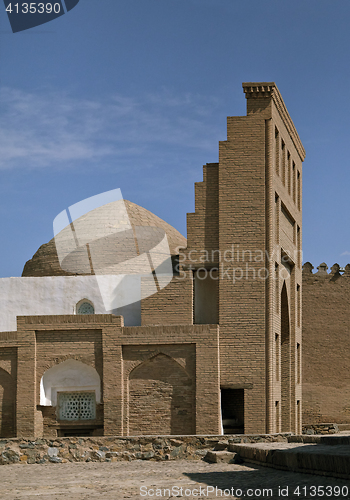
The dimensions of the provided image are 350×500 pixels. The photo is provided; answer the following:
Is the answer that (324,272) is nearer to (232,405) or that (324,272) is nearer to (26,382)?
(232,405)

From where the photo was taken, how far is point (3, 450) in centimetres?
1374

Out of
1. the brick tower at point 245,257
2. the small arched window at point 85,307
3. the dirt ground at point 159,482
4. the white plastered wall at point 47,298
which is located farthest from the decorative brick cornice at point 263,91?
the dirt ground at point 159,482

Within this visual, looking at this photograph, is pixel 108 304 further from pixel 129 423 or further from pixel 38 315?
pixel 129 423

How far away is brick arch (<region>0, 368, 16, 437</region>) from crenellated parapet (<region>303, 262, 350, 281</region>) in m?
9.99

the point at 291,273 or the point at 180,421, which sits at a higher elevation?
the point at 291,273

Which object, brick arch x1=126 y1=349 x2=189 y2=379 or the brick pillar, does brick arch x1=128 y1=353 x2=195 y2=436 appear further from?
the brick pillar

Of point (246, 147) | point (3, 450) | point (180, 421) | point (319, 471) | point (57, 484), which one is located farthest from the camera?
point (246, 147)

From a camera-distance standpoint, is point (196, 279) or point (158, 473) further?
point (196, 279)

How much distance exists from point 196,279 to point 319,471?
8.56m

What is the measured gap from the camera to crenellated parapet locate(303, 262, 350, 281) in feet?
70.2

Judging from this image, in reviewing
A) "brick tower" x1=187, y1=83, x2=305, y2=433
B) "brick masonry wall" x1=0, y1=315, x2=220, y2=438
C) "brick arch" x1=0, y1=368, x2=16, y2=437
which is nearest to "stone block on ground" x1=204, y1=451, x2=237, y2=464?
"brick masonry wall" x1=0, y1=315, x2=220, y2=438

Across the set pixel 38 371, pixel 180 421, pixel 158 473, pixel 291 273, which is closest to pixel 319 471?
pixel 158 473

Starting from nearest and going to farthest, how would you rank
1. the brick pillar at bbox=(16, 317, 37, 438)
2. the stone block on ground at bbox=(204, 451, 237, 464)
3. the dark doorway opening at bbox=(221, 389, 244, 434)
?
the stone block on ground at bbox=(204, 451, 237, 464) < the brick pillar at bbox=(16, 317, 37, 438) < the dark doorway opening at bbox=(221, 389, 244, 434)

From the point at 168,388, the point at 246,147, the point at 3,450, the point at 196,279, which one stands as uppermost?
the point at 246,147
